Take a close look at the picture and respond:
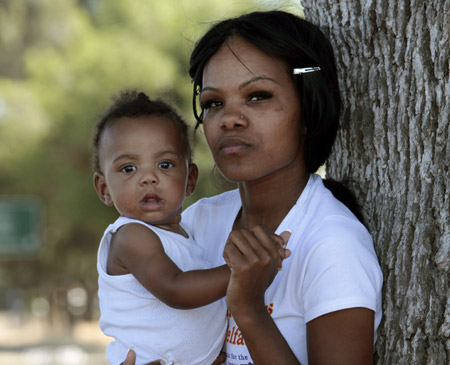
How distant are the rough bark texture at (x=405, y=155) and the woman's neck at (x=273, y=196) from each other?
A: 21cm

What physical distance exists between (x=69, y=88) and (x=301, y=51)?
633 inches

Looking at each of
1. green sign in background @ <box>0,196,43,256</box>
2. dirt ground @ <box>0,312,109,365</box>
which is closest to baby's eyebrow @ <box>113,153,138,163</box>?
green sign in background @ <box>0,196,43,256</box>

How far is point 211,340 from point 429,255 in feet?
2.55

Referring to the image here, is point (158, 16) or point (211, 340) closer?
point (211, 340)

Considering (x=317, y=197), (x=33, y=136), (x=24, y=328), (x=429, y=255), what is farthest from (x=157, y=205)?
(x=24, y=328)

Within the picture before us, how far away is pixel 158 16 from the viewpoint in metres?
17.3

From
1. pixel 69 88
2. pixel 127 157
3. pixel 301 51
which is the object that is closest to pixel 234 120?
pixel 301 51

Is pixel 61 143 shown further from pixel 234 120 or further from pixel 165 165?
pixel 234 120

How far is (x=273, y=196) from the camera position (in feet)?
8.39

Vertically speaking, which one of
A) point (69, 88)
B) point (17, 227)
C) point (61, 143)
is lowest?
point (17, 227)

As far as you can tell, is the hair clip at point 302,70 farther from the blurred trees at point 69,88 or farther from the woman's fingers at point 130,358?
the blurred trees at point 69,88

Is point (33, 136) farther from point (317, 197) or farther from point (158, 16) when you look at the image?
point (317, 197)

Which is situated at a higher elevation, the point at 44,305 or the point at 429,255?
the point at 429,255

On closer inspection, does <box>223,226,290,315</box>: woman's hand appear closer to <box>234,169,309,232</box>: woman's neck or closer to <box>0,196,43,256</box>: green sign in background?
<box>234,169,309,232</box>: woman's neck
